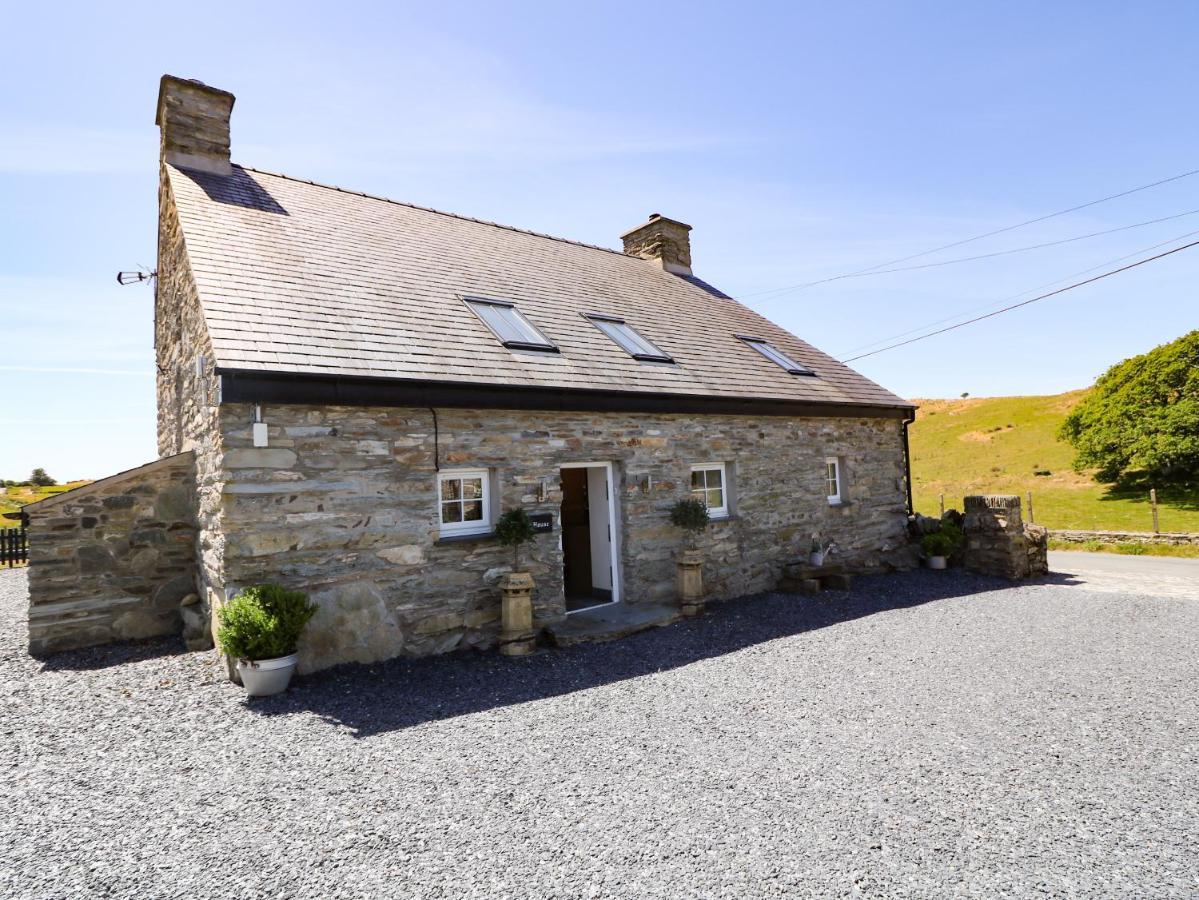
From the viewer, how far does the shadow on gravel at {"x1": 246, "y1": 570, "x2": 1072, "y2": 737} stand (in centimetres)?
543

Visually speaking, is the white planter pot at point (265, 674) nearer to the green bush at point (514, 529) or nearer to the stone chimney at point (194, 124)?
the green bush at point (514, 529)

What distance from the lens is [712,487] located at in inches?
388

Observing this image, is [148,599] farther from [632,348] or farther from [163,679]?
[632,348]

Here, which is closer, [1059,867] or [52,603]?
[1059,867]

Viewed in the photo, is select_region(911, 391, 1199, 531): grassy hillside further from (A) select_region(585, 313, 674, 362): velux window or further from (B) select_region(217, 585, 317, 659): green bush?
(B) select_region(217, 585, 317, 659): green bush

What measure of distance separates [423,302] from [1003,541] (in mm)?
10471

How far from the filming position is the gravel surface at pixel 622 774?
10.4ft

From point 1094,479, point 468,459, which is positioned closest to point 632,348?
point 468,459

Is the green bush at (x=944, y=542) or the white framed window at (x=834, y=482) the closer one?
the white framed window at (x=834, y=482)

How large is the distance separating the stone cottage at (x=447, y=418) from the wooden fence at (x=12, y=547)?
809cm

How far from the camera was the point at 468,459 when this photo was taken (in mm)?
7168

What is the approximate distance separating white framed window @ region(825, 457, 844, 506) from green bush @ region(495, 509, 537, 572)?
662 centimetres

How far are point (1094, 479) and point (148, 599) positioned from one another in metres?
29.0

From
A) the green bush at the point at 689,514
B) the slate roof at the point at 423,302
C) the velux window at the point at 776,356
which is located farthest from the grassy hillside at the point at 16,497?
the velux window at the point at 776,356
